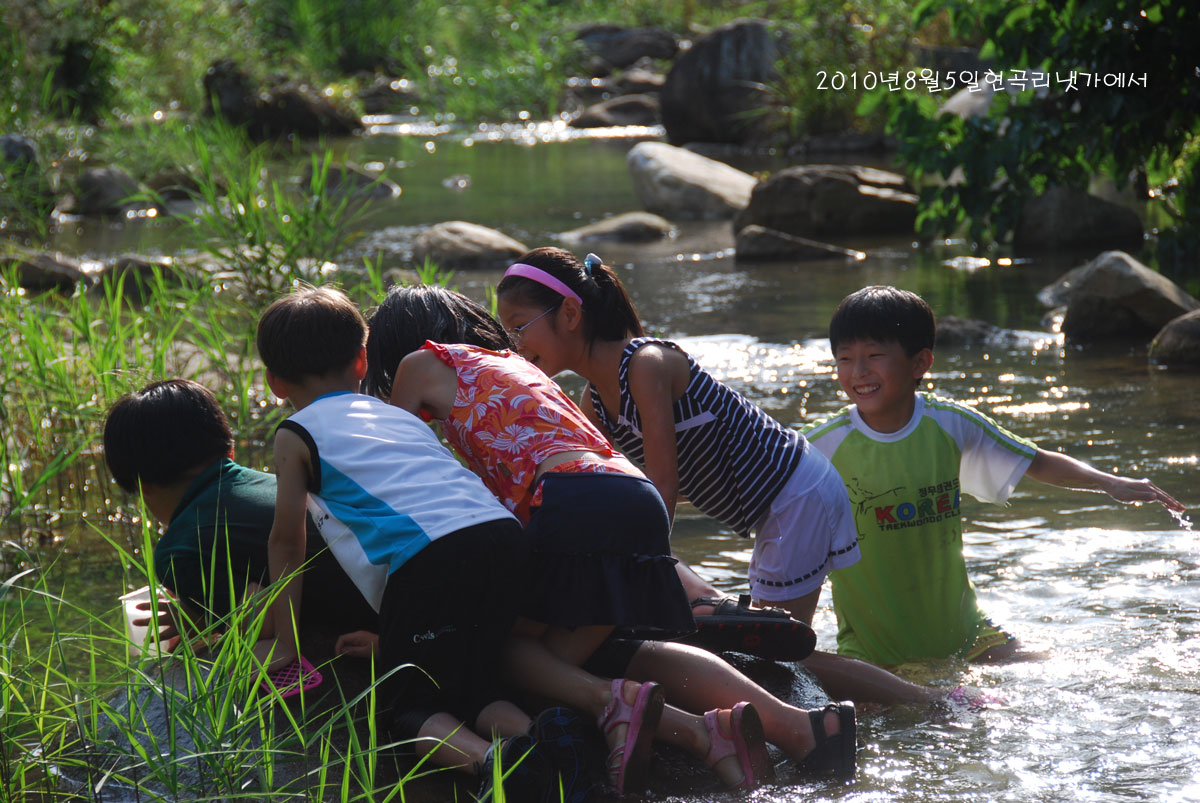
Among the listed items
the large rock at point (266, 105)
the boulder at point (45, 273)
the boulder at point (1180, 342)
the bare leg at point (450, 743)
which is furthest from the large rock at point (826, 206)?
the large rock at point (266, 105)

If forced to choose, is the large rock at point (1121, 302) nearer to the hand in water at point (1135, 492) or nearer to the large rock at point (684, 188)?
the hand in water at point (1135, 492)

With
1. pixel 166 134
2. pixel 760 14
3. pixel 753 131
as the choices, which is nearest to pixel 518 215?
pixel 166 134

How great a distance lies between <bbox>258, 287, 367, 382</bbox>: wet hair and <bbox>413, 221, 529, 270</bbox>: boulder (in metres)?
6.69

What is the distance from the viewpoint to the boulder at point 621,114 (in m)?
19.5

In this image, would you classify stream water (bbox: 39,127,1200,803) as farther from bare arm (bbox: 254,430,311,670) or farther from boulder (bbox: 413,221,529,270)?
bare arm (bbox: 254,430,311,670)

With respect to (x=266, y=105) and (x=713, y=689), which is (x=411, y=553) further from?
(x=266, y=105)

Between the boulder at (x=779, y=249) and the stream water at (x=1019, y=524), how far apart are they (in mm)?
189

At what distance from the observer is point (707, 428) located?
3.13m

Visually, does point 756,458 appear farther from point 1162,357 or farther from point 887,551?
point 1162,357

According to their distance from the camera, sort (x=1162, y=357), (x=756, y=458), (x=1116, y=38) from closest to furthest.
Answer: (x=756, y=458) < (x=1162, y=357) < (x=1116, y=38)

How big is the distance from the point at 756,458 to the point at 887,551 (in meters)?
0.45

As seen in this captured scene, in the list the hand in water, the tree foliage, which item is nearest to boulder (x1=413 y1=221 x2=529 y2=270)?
the tree foliage

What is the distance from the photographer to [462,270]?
31.3 feet

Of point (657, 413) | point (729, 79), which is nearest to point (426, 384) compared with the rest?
point (657, 413)
